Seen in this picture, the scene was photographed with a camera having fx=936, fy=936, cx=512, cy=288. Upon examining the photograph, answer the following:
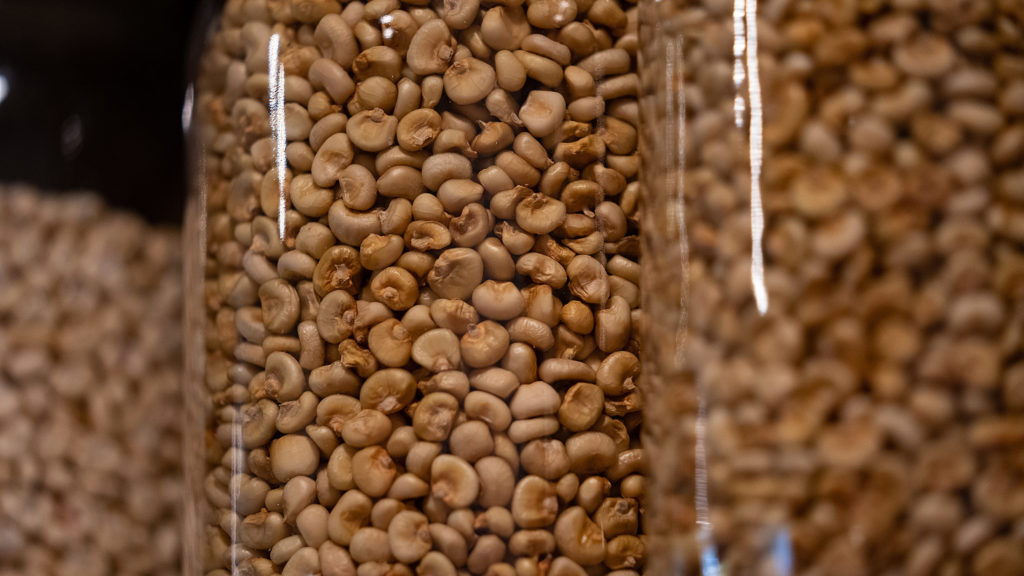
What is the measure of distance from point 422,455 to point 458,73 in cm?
22

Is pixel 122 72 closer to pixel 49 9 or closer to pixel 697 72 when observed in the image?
pixel 49 9

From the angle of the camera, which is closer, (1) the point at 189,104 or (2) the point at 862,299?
(2) the point at 862,299

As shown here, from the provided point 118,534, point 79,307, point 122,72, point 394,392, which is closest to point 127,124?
point 122,72

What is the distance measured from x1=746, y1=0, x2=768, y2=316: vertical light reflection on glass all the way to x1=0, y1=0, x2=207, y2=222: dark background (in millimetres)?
556

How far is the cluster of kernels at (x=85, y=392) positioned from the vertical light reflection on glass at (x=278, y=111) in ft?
1.14

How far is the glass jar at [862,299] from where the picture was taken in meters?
0.45

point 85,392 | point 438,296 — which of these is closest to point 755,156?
point 438,296

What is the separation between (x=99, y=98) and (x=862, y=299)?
720 millimetres

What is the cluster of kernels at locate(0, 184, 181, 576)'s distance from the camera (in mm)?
791

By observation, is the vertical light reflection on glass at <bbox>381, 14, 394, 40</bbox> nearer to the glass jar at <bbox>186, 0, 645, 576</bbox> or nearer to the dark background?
the glass jar at <bbox>186, 0, 645, 576</bbox>

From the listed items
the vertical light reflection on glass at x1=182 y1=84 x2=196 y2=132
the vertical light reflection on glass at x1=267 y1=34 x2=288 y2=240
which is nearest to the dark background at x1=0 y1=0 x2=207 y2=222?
the vertical light reflection on glass at x1=182 y1=84 x2=196 y2=132

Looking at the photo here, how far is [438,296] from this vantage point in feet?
1.79

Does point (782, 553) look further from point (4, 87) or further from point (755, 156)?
point (4, 87)

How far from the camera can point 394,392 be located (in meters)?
0.53
